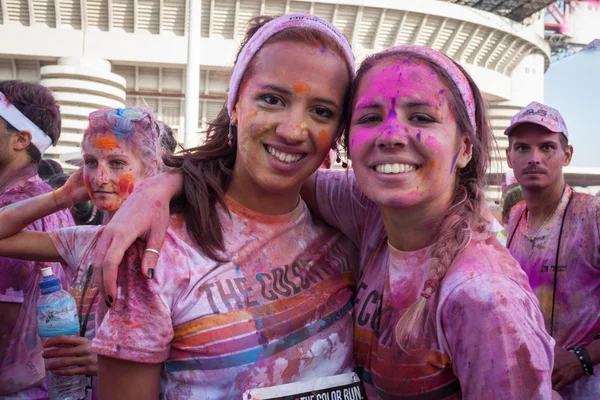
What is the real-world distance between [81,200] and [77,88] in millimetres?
26039

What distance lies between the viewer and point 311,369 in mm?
2232

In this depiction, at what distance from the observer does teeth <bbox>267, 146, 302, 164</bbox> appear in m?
2.29

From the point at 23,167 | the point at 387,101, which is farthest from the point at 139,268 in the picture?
the point at 23,167

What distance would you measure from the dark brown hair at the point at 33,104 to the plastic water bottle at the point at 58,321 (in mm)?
1161

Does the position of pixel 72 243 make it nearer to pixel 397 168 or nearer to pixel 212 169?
pixel 212 169

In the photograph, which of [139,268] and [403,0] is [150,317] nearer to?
[139,268]

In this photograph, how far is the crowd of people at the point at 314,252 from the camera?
1940mm

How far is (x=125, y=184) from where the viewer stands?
11.6 feet

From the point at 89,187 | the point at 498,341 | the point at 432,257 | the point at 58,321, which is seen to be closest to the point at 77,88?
the point at 89,187

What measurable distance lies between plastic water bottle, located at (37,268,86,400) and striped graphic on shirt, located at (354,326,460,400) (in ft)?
4.52

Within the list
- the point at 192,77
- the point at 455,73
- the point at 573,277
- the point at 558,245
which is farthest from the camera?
the point at 192,77

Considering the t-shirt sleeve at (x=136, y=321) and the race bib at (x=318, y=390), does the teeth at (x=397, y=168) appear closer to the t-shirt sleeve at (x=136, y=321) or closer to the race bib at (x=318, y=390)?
the race bib at (x=318, y=390)

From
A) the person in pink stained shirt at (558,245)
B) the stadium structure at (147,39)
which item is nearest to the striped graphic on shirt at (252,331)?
the person in pink stained shirt at (558,245)

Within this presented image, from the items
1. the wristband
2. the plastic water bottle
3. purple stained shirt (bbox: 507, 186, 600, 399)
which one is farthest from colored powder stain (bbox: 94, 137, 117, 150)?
the wristband
